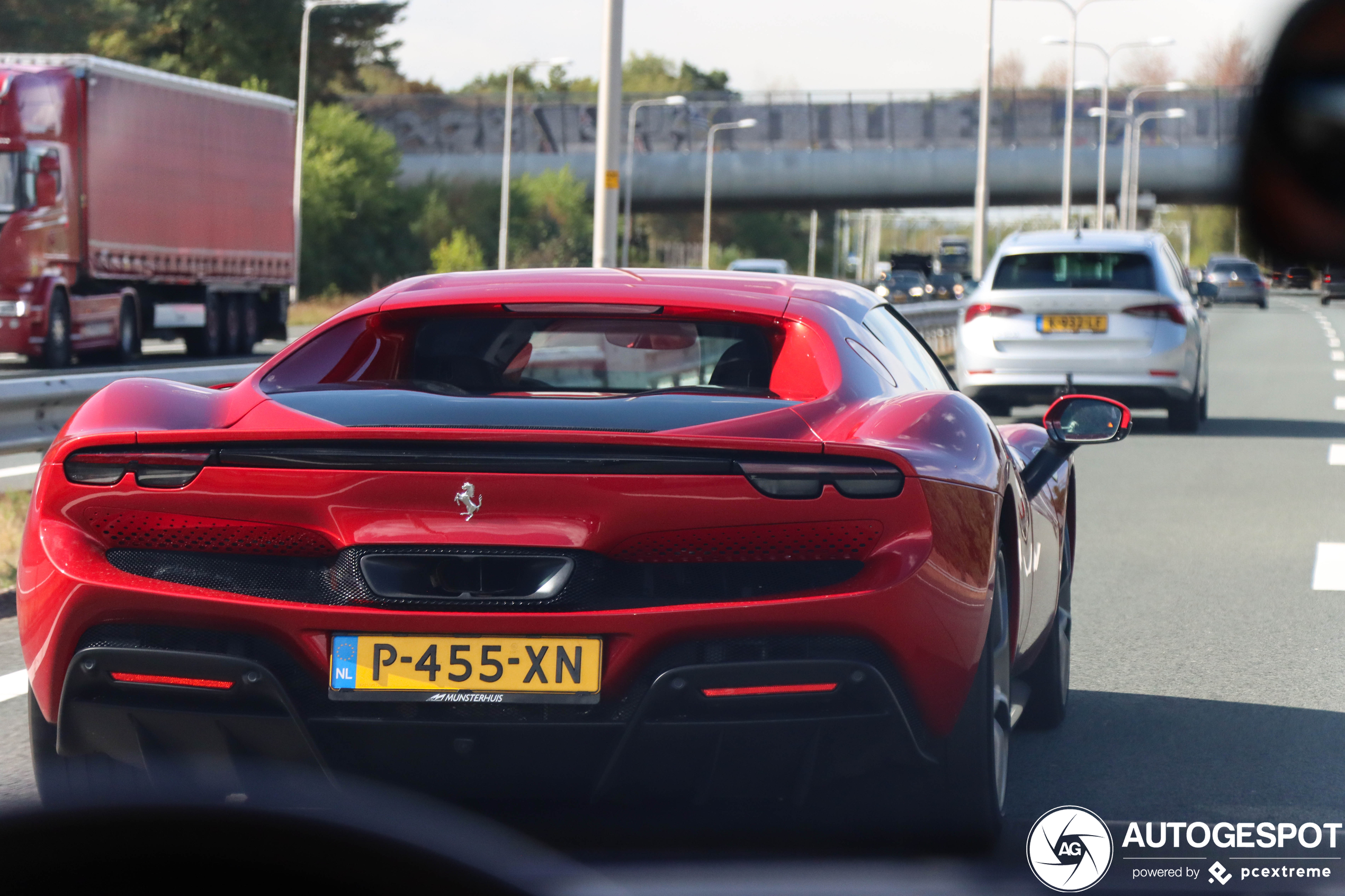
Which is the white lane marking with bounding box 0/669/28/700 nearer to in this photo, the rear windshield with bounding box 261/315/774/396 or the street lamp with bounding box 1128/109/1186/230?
the rear windshield with bounding box 261/315/774/396

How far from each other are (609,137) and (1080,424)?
14172 mm

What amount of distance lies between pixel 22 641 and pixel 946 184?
8228 cm

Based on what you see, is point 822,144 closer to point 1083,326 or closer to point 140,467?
point 1083,326

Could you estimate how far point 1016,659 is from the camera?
4.92m

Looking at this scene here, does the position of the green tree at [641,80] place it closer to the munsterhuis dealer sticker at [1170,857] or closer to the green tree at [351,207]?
the green tree at [351,207]

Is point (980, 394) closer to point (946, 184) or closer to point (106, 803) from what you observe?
point (106, 803)

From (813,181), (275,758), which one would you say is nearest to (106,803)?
(275,758)

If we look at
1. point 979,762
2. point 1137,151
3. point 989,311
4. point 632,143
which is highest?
point 1137,151

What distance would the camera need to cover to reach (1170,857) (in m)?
3.94

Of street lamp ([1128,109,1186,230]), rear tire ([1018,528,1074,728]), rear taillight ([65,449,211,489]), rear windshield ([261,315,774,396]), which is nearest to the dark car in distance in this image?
street lamp ([1128,109,1186,230])

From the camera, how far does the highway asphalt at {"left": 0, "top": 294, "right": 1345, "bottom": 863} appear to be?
5.11 metres

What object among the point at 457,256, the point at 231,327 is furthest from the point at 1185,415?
the point at 457,256

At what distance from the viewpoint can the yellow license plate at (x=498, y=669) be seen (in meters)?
3.64

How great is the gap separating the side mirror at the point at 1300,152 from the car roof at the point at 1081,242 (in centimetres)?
206
